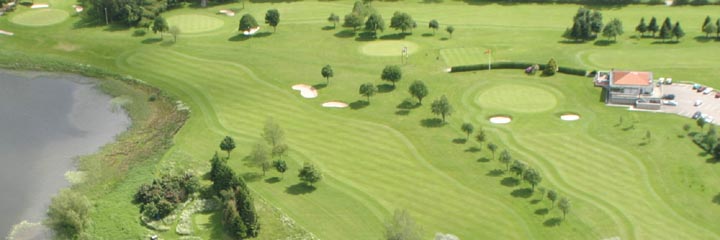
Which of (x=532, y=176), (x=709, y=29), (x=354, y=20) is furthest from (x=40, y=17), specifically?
(x=709, y=29)

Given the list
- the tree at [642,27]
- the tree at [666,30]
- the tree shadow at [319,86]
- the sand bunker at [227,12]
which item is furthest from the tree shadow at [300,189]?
the tree at [666,30]

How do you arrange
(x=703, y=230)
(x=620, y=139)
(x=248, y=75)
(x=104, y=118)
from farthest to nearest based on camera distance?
(x=248, y=75), (x=104, y=118), (x=620, y=139), (x=703, y=230)

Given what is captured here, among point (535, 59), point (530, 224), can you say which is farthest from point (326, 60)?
point (530, 224)

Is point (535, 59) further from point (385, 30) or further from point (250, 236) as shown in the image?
point (250, 236)

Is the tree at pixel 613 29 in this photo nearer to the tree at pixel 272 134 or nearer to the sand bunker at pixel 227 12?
the tree at pixel 272 134

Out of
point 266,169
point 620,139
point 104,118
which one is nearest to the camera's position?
point 266,169

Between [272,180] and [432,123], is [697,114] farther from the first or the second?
[272,180]

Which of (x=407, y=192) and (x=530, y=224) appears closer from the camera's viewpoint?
(x=530, y=224)
